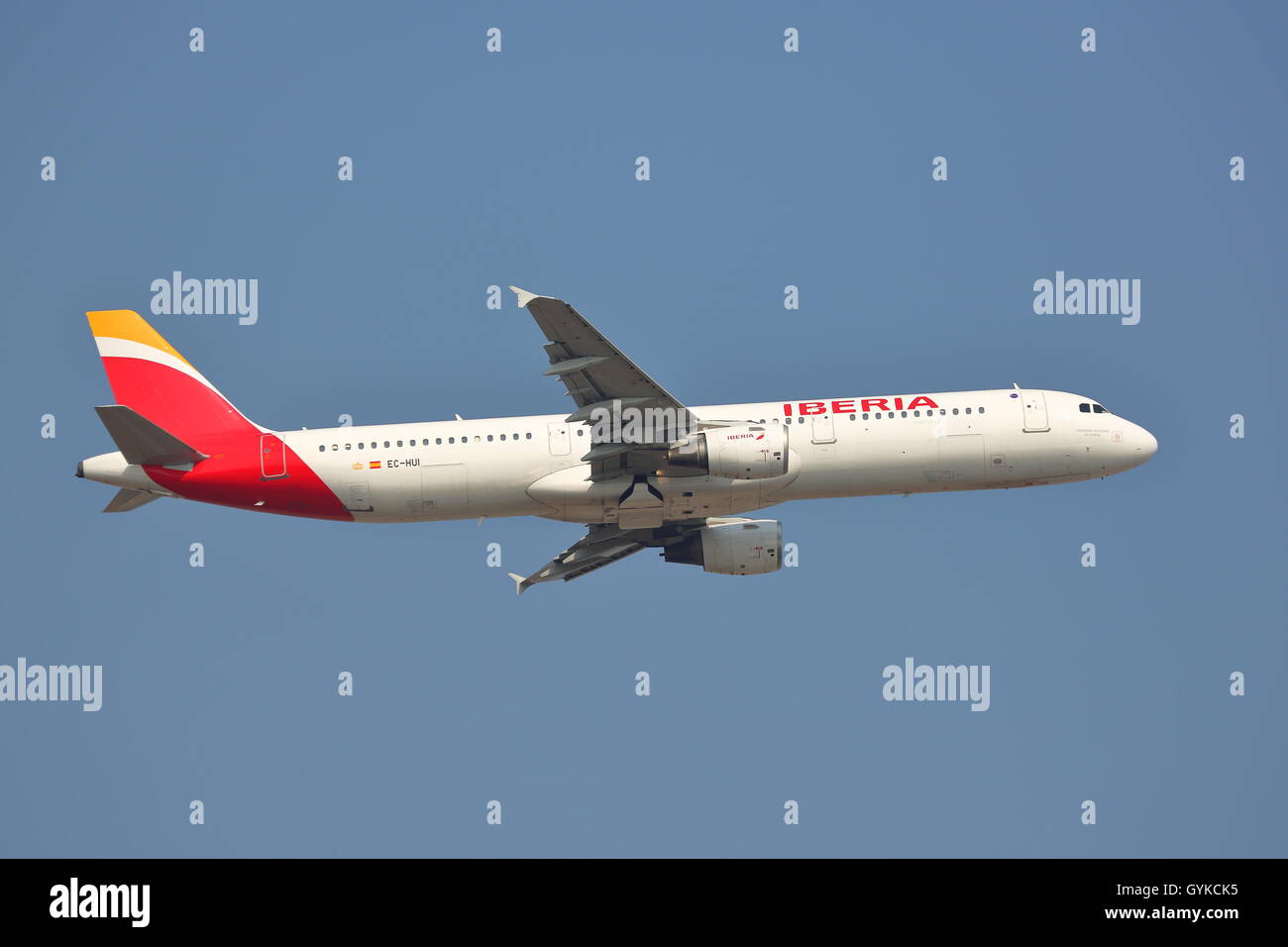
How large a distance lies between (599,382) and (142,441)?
49.5 feet

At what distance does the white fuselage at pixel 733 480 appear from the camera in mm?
50969

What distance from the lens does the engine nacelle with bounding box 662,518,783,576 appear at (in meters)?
55.8

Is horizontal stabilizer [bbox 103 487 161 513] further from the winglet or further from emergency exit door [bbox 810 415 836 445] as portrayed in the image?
emergency exit door [bbox 810 415 836 445]

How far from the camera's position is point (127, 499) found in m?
51.8

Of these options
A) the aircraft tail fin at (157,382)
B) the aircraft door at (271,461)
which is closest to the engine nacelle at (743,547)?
the aircraft door at (271,461)

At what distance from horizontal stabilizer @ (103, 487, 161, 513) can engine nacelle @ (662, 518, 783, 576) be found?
19711 millimetres

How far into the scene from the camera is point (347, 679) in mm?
55375

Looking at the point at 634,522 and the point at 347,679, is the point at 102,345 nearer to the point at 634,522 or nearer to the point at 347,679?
the point at 347,679

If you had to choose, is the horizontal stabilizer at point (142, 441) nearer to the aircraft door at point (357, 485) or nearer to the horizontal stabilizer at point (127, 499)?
the horizontal stabilizer at point (127, 499)

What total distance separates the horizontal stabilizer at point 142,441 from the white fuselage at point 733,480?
3.69 meters

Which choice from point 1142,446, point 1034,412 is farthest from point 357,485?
point 1142,446

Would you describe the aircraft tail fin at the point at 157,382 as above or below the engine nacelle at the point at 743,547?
above

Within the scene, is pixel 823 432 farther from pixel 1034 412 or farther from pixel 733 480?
pixel 1034 412

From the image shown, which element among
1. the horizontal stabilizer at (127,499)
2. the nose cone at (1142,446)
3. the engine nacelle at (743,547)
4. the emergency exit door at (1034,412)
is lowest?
the engine nacelle at (743,547)
